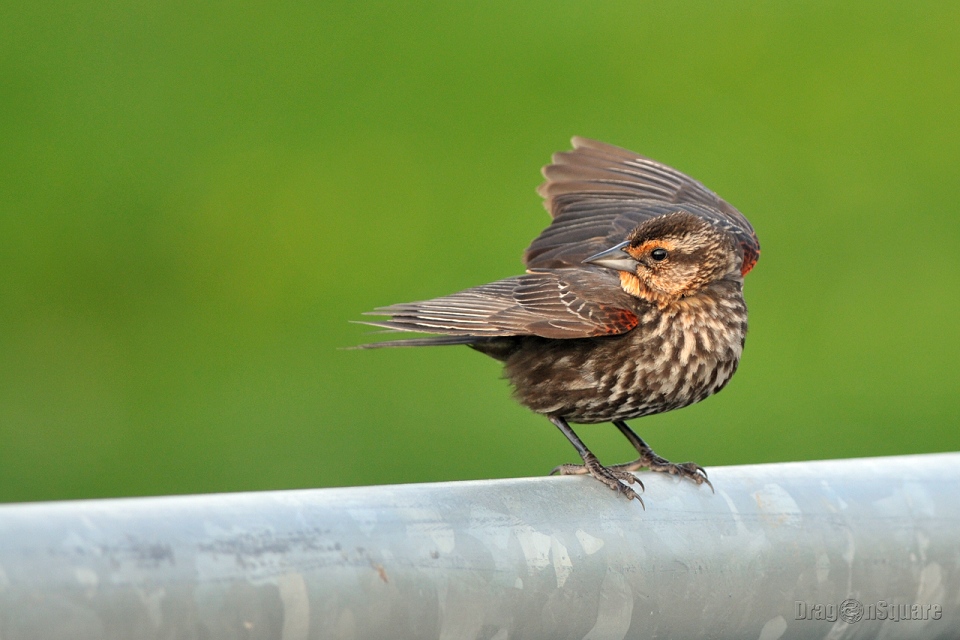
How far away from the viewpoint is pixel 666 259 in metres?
5.25

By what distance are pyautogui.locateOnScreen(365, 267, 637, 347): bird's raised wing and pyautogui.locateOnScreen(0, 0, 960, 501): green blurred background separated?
3348 millimetres

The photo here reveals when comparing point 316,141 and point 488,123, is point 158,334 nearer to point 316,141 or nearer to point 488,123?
point 316,141

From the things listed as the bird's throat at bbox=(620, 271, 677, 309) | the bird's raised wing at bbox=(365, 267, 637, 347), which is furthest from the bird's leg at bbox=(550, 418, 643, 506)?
the bird's throat at bbox=(620, 271, 677, 309)

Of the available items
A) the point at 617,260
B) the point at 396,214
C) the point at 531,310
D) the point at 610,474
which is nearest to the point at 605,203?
the point at 617,260

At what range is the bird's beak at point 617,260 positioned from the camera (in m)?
5.23

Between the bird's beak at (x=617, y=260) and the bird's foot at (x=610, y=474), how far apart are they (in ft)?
2.35

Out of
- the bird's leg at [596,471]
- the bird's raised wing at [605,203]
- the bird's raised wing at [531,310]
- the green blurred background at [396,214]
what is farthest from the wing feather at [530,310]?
the green blurred background at [396,214]

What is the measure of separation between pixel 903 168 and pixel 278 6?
5186 mm

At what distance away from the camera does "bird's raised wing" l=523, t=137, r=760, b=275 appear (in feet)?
19.2

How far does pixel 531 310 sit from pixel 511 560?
8.00 ft

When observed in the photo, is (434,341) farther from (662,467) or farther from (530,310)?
(662,467)

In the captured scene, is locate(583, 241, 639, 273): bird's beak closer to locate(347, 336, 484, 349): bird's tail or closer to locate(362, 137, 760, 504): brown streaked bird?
locate(362, 137, 760, 504): brown streaked bird

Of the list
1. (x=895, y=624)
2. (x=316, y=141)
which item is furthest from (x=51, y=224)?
(x=895, y=624)

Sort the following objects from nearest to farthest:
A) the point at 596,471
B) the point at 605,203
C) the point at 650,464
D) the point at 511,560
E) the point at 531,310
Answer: the point at 511,560 < the point at 596,471 < the point at 531,310 < the point at 650,464 < the point at 605,203
